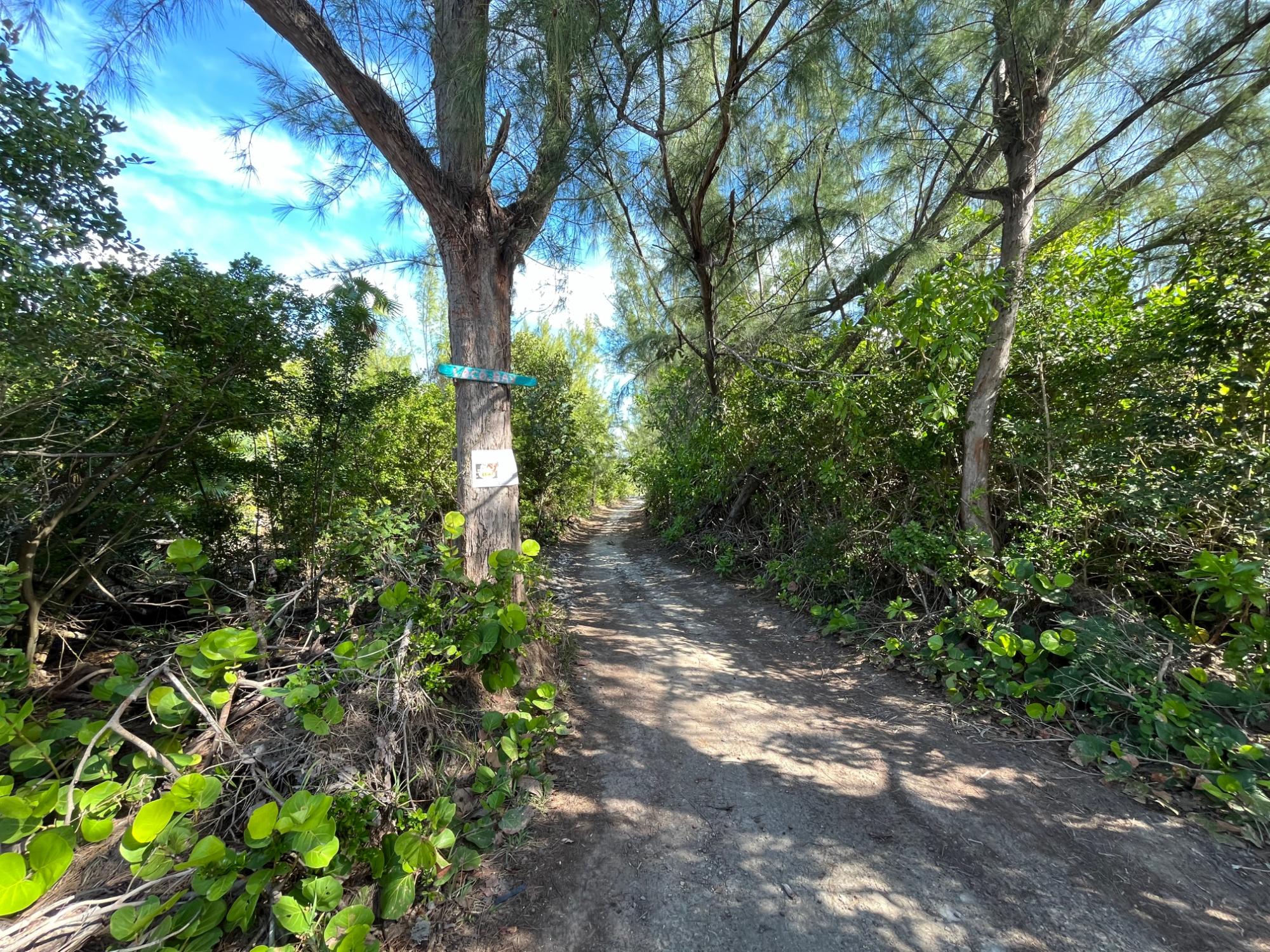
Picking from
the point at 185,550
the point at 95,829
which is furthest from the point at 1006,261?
the point at 95,829

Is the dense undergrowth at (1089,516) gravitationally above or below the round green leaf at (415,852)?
above

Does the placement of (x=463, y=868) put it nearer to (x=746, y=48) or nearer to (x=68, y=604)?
(x=68, y=604)

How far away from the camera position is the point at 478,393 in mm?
2861

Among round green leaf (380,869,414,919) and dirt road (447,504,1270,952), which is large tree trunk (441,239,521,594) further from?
round green leaf (380,869,414,919)

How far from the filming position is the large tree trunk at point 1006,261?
3.24 metres

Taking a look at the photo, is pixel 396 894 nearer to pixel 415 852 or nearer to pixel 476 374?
pixel 415 852

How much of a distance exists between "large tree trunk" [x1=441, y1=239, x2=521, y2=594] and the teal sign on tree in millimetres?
63

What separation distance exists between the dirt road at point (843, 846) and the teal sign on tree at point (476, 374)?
212cm

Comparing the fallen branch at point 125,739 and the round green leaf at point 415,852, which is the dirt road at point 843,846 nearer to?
the round green leaf at point 415,852

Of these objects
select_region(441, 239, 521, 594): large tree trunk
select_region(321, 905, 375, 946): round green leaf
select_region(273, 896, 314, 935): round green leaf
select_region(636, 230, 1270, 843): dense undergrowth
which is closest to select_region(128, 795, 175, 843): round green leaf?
select_region(273, 896, 314, 935): round green leaf

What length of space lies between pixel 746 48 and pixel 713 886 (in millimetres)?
5447

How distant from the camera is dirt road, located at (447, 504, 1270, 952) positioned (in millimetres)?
1452

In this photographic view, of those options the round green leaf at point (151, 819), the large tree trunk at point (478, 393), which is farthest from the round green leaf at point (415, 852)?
the large tree trunk at point (478, 393)

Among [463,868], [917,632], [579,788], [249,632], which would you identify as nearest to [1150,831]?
[917,632]
